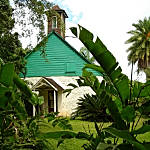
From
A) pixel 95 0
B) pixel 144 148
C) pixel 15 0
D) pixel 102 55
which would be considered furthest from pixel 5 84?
pixel 15 0

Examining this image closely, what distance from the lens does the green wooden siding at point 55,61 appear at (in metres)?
18.9

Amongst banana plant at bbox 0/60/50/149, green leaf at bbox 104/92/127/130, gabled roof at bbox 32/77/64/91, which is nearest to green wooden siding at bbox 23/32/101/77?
gabled roof at bbox 32/77/64/91

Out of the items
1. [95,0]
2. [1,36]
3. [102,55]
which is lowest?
[102,55]

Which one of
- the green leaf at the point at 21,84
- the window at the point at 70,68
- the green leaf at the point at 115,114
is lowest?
the green leaf at the point at 115,114

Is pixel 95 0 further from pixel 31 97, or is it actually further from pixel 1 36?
pixel 1 36

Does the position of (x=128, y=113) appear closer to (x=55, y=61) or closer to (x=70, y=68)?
(x=70, y=68)

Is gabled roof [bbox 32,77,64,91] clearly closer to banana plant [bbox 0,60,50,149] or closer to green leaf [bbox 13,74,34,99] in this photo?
banana plant [bbox 0,60,50,149]

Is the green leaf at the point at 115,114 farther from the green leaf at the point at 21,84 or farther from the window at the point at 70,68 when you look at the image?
the window at the point at 70,68

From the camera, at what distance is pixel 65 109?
18922 millimetres

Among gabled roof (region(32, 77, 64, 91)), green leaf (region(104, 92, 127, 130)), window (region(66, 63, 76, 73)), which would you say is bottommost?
green leaf (region(104, 92, 127, 130))

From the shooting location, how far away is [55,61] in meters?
19.2

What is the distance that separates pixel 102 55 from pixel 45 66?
715 inches

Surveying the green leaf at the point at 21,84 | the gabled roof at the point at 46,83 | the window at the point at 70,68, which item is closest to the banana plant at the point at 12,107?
the green leaf at the point at 21,84

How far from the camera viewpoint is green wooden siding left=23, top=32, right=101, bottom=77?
18859 mm
